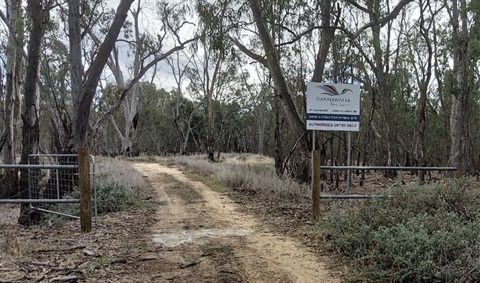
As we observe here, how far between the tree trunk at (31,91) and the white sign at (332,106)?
665 cm

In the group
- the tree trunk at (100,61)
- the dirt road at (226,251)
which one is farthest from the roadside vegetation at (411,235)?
the tree trunk at (100,61)

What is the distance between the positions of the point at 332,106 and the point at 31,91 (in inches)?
288

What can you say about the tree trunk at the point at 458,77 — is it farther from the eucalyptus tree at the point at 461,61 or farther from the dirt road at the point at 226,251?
the dirt road at the point at 226,251

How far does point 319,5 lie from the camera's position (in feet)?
37.3

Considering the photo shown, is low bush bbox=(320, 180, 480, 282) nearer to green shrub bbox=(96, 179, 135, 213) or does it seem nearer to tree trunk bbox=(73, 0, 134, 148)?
green shrub bbox=(96, 179, 135, 213)

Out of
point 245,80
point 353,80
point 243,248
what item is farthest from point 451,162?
point 245,80

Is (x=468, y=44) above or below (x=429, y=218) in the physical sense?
above

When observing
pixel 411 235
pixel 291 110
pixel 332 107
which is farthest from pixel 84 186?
pixel 291 110

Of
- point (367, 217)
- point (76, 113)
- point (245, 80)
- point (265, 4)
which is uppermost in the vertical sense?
point (245, 80)

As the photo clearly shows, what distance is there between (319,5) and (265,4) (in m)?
2.48

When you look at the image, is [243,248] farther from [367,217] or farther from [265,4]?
[265,4]

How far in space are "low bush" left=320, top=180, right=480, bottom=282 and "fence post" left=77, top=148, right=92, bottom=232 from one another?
394 cm

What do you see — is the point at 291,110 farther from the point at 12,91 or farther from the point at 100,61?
the point at 12,91

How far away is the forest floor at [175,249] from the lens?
4844 millimetres
